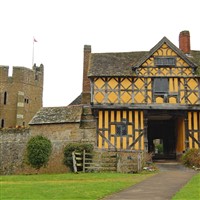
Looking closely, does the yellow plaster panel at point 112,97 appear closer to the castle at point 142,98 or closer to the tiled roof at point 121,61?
the castle at point 142,98

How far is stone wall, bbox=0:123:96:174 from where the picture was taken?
2686 centimetres

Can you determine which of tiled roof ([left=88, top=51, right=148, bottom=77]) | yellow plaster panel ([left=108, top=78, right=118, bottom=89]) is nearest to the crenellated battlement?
tiled roof ([left=88, top=51, right=148, bottom=77])

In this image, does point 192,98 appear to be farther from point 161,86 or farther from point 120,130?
point 120,130

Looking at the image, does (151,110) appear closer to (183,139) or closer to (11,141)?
(183,139)

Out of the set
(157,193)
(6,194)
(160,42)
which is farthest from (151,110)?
(6,194)

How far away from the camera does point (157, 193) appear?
11.8 metres

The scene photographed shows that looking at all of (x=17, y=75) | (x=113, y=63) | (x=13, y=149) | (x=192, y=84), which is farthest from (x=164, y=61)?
(x=17, y=75)

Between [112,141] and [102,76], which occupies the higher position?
[102,76]

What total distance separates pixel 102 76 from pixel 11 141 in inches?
382

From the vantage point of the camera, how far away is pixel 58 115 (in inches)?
1147

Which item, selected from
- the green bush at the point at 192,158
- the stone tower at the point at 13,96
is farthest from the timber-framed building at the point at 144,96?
the stone tower at the point at 13,96

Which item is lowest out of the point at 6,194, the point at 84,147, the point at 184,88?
the point at 6,194

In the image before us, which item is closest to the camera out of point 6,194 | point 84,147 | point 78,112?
point 6,194

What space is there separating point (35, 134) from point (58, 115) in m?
2.36
